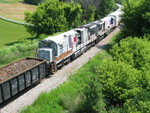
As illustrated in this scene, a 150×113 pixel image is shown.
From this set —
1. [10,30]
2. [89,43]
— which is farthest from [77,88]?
[10,30]

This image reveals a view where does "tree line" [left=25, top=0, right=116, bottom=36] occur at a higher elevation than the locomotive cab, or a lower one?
higher

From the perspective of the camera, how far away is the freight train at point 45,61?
1752 centimetres

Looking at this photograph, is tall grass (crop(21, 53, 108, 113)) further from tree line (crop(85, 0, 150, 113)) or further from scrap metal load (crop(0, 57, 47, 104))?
scrap metal load (crop(0, 57, 47, 104))

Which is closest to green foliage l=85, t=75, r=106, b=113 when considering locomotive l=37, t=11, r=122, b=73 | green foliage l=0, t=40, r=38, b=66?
locomotive l=37, t=11, r=122, b=73

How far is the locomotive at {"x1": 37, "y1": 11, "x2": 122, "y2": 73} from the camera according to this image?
76.1 ft

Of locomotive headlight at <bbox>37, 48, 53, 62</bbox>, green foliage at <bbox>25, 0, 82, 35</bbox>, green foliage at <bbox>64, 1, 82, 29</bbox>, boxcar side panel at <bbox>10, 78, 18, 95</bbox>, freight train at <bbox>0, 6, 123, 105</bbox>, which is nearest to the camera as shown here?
boxcar side panel at <bbox>10, 78, 18, 95</bbox>

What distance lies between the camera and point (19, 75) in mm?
18047

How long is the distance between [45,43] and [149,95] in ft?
45.1

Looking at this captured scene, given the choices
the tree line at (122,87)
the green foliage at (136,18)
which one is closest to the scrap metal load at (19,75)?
the tree line at (122,87)

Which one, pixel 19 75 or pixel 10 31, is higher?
→ pixel 19 75

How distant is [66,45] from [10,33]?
37.3m

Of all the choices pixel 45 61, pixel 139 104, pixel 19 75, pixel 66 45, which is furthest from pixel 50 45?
pixel 139 104

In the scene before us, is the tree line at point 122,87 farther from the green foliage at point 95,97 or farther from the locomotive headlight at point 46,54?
the locomotive headlight at point 46,54

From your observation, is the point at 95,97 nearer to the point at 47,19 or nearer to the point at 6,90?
the point at 6,90
